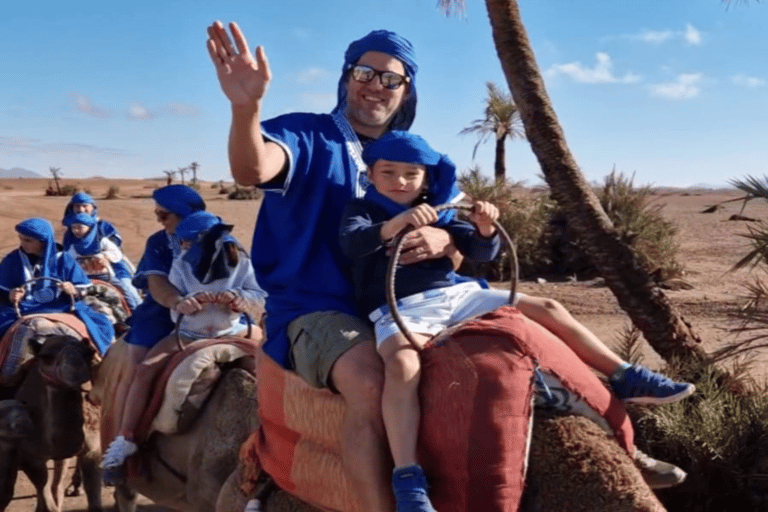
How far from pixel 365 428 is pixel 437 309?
499 millimetres

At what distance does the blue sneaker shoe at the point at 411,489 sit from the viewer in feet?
10.1

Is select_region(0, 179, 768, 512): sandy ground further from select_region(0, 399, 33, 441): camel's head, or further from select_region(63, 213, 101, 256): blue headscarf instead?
select_region(63, 213, 101, 256): blue headscarf

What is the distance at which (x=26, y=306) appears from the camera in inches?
340

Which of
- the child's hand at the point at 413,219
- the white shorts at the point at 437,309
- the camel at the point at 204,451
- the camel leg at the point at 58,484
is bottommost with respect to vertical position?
the camel leg at the point at 58,484

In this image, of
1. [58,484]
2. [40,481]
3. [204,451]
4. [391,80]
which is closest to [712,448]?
[204,451]

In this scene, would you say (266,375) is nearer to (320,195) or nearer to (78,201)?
(320,195)

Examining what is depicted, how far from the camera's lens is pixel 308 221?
3947 mm

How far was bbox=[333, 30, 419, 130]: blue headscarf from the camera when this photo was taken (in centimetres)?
410

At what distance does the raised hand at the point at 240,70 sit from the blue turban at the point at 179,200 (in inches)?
136

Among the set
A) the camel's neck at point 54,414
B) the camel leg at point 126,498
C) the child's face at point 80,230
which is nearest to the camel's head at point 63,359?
the camel's neck at point 54,414

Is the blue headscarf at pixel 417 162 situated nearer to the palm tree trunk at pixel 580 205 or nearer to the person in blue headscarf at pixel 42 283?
the palm tree trunk at pixel 580 205

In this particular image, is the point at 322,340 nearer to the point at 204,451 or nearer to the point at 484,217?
the point at 484,217

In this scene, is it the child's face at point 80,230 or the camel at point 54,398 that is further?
the child's face at point 80,230

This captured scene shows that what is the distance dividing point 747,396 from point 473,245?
459cm
